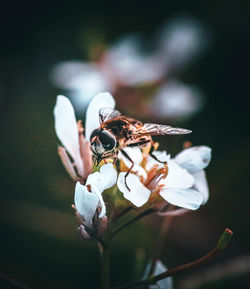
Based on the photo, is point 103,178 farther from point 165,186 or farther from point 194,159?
point 194,159

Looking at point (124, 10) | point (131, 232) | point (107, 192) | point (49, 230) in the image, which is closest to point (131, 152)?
point (107, 192)

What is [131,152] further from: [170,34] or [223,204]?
[170,34]

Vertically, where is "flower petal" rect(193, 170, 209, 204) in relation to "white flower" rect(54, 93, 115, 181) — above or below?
below

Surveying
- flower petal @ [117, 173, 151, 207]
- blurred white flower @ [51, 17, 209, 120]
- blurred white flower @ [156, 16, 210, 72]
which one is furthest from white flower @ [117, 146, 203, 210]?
blurred white flower @ [156, 16, 210, 72]

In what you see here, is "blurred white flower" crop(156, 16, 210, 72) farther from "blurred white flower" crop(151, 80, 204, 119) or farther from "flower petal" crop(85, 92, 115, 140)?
"flower petal" crop(85, 92, 115, 140)

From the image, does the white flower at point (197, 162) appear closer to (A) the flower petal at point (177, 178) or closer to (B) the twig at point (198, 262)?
(A) the flower petal at point (177, 178)

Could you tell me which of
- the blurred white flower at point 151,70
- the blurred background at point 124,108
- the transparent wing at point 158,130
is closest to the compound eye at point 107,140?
the transparent wing at point 158,130
